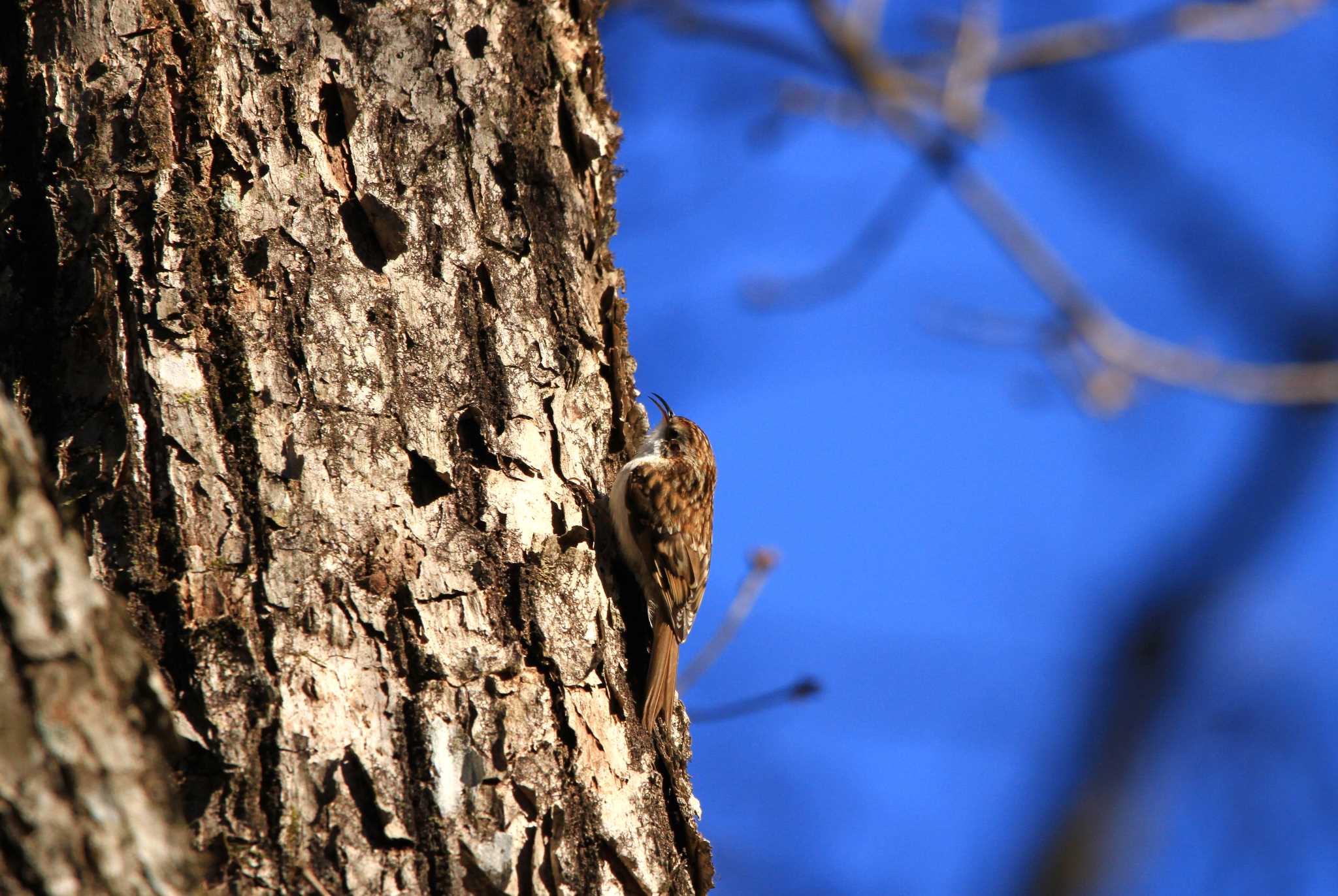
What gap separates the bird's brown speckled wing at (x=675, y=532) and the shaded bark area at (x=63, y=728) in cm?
148

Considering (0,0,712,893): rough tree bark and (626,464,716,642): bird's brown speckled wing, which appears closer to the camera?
(0,0,712,893): rough tree bark

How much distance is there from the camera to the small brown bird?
2.21 m

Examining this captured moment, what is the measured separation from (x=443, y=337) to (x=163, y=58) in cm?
55

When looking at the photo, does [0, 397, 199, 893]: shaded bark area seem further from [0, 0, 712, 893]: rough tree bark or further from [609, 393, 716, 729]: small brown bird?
[609, 393, 716, 729]: small brown bird


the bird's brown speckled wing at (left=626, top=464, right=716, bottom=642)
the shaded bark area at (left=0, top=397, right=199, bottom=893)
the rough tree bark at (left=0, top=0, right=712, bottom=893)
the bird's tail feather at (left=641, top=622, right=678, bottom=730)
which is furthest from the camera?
the bird's brown speckled wing at (left=626, top=464, right=716, bottom=642)

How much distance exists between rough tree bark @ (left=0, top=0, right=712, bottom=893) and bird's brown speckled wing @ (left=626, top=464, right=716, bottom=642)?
455mm

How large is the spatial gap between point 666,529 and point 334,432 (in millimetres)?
1378

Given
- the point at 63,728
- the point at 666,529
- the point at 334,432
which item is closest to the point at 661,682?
the point at 334,432

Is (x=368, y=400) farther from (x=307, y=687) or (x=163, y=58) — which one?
(x=163, y=58)

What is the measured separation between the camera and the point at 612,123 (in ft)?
8.39

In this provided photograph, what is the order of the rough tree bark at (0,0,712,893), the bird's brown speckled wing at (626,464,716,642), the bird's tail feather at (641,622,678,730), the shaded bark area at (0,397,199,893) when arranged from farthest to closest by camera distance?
the bird's brown speckled wing at (626,464,716,642) → the bird's tail feather at (641,622,678,730) → the rough tree bark at (0,0,712,893) → the shaded bark area at (0,397,199,893)

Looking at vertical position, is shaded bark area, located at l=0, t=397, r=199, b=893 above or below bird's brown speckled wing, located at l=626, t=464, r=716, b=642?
below

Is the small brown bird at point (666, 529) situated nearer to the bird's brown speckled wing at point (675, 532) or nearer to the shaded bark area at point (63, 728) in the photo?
the bird's brown speckled wing at point (675, 532)

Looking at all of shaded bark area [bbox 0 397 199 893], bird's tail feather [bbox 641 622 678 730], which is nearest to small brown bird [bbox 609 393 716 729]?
bird's tail feather [bbox 641 622 678 730]
